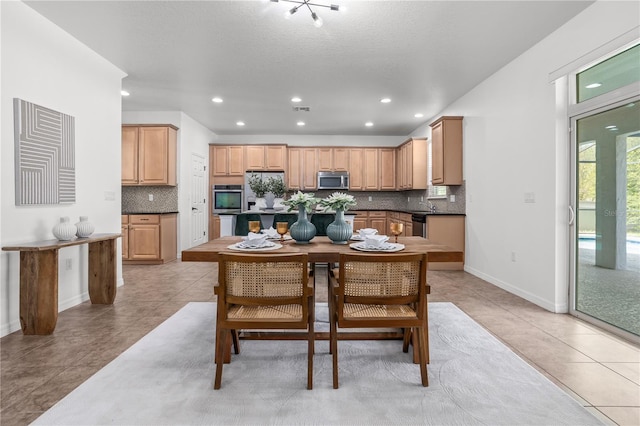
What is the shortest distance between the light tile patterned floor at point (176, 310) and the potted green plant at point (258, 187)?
3599mm

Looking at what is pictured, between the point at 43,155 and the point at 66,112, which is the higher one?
the point at 66,112

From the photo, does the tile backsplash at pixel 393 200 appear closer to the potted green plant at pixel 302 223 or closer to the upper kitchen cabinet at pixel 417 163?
the upper kitchen cabinet at pixel 417 163

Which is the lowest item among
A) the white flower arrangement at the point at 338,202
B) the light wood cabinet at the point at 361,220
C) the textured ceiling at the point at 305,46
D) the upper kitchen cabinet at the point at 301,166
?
the light wood cabinet at the point at 361,220

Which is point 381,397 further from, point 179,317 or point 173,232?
point 173,232

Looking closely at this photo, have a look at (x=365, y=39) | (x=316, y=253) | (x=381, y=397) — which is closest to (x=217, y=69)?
(x=365, y=39)

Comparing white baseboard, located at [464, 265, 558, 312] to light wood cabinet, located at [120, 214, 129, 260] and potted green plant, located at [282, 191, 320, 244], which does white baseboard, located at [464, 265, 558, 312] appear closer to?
potted green plant, located at [282, 191, 320, 244]

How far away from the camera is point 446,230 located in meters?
5.18

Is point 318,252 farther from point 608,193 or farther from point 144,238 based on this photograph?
point 144,238

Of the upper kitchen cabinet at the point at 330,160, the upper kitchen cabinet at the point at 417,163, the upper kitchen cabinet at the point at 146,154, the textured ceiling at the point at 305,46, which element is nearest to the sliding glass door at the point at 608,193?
the textured ceiling at the point at 305,46

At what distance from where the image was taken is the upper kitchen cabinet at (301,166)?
26.5ft

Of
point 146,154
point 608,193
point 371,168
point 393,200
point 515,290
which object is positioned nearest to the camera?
point 608,193

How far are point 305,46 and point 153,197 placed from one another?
4.23 meters

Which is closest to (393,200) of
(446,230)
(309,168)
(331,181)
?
(331,181)

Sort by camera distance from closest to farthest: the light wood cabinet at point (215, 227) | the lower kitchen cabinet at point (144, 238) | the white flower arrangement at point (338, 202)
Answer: the white flower arrangement at point (338, 202), the lower kitchen cabinet at point (144, 238), the light wood cabinet at point (215, 227)
